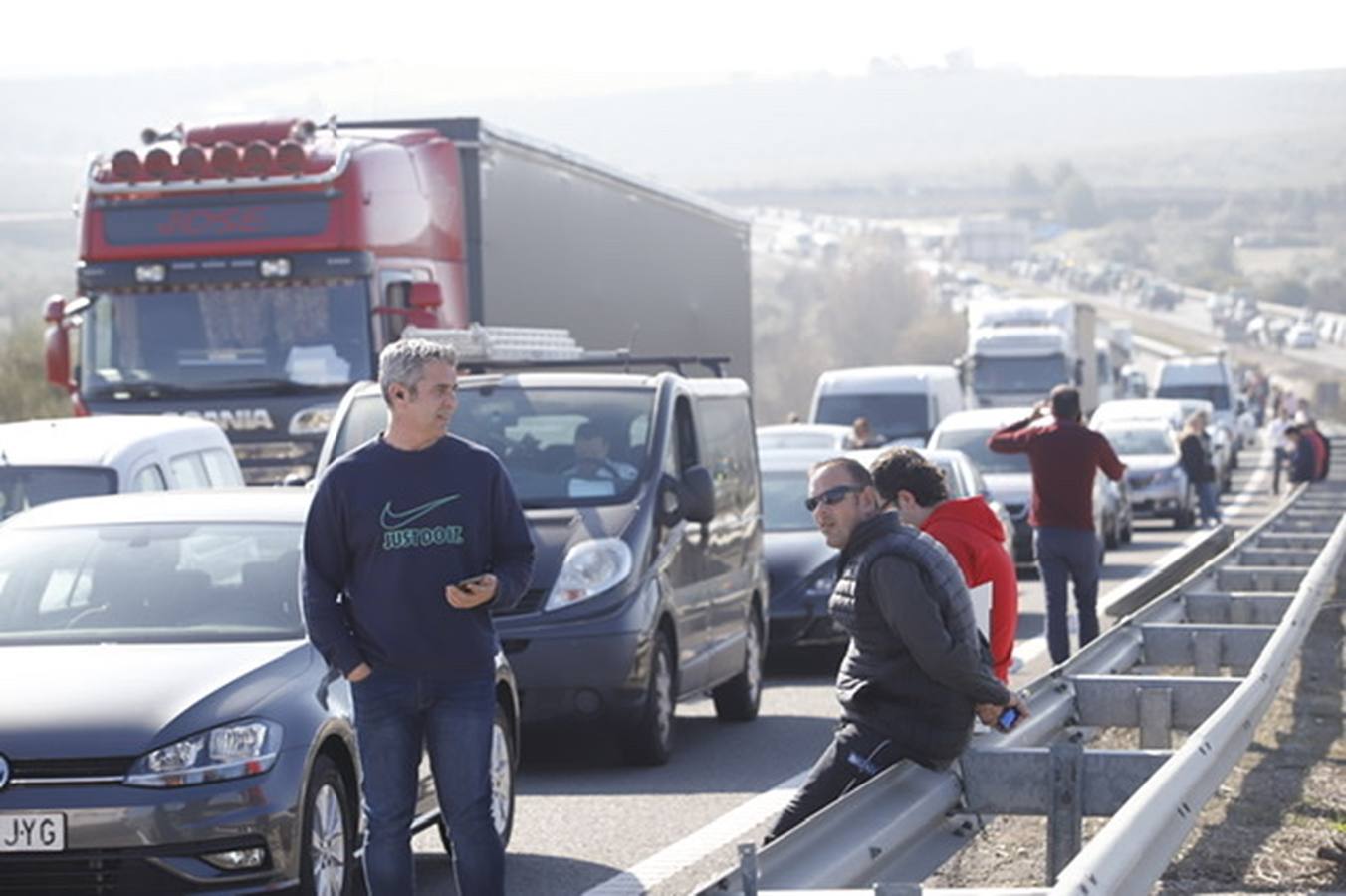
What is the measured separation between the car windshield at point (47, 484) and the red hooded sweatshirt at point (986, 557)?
6.19 m

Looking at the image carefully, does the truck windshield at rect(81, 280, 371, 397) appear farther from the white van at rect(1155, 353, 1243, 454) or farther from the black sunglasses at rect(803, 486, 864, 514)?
the white van at rect(1155, 353, 1243, 454)

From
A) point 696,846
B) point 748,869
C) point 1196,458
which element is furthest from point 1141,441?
point 748,869

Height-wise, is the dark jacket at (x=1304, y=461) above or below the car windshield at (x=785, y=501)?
below

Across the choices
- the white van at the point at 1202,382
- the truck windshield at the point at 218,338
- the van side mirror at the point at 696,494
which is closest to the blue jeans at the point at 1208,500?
the truck windshield at the point at 218,338

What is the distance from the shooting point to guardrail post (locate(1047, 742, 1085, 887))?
762 cm

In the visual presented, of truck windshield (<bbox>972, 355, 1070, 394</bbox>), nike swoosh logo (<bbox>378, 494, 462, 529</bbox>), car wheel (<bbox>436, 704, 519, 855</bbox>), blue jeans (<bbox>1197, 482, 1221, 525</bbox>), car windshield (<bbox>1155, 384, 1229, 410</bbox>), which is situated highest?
nike swoosh logo (<bbox>378, 494, 462, 529</bbox>)

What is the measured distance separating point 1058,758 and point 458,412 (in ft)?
23.5

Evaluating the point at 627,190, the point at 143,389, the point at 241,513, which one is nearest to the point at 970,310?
the point at 627,190

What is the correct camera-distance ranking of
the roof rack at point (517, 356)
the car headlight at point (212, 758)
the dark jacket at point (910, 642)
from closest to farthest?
the dark jacket at point (910, 642) < the car headlight at point (212, 758) < the roof rack at point (517, 356)

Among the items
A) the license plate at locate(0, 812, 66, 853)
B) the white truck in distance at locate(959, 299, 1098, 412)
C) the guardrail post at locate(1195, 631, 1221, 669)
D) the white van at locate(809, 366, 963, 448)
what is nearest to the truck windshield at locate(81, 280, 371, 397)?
the guardrail post at locate(1195, 631, 1221, 669)

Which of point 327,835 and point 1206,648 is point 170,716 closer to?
point 327,835

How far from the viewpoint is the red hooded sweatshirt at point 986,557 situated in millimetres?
9117

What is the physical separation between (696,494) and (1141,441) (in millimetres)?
27362

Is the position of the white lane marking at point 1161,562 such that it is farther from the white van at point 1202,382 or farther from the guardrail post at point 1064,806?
the guardrail post at point 1064,806
